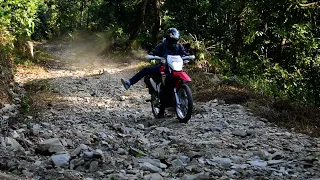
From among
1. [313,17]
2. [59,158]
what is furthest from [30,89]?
[313,17]

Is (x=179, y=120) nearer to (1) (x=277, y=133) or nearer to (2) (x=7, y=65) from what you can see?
(1) (x=277, y=133)

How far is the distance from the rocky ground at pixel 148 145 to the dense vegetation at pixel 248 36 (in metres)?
2.48

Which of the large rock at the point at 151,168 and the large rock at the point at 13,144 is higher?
the large rock at the point at 13,144

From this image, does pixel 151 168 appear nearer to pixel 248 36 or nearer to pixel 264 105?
pixel 264 105

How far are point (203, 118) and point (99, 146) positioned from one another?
2489mm

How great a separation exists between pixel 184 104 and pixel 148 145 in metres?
1.65

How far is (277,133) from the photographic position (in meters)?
6.03

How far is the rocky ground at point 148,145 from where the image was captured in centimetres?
431

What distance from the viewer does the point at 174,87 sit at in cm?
737

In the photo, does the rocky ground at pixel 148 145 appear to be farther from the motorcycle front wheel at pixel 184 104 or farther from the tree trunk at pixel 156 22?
the tree trunk at pixel 156 22

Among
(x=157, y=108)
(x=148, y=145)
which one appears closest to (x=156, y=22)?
(x=157, y=108)

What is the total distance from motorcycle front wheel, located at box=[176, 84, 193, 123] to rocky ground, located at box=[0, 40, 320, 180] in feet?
0.54

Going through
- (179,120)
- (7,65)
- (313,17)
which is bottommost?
(179,120)

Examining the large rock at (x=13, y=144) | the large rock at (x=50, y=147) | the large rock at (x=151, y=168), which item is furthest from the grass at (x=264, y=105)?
the large rock at (x=13, y=144)
